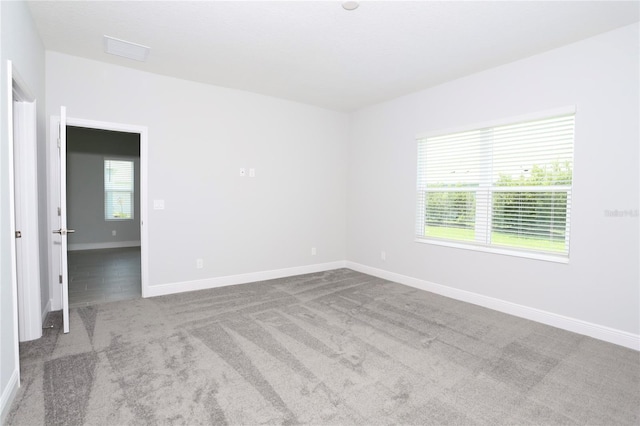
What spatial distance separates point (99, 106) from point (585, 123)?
204 inches

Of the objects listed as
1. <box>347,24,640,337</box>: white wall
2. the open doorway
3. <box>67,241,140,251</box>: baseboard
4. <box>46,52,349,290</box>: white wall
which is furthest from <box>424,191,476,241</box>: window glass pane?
<box>67,241,140,251</box>: baseboard

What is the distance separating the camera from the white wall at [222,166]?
12.7 feet

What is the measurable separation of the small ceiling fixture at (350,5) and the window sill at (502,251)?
3.00 metres

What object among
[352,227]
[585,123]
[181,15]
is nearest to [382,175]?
[352,227]

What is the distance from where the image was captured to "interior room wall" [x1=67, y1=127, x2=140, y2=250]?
299 inches

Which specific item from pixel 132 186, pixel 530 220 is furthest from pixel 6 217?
pixel 132 186

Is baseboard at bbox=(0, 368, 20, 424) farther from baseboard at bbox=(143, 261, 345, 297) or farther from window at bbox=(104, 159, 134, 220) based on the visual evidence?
window at bbox=(104, 159, 134, 220)

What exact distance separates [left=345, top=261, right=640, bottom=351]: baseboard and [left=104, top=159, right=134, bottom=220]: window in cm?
697

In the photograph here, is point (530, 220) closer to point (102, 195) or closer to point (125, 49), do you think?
point (125, 49)

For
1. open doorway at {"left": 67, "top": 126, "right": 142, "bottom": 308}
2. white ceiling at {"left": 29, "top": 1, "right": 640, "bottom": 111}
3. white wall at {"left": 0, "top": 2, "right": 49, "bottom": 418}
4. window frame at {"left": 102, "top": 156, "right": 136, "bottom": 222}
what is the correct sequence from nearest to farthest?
white wall at {"left": 0, "top": 2, "right": 49, "bottom": 418}, white ceiling at {"left": 29, "top": 1, "right": 640, "bottom": 111}, open doorway at {"left": 67, "top": 126, "right": 142, "bottom": 308}, window frame at {"left": 102, "top": 156, "right": 136, "bottom": 222}

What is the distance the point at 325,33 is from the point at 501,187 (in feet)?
8.51

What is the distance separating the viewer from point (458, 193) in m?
4.29

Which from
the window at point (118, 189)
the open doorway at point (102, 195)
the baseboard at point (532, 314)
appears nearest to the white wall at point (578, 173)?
the baseboard at point (532, 314)

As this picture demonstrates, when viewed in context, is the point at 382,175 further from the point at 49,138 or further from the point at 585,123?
the point at 49,138
